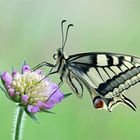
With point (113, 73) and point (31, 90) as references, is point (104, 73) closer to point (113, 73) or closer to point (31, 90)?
point (113, 73)

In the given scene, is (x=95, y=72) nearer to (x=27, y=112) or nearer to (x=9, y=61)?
(x=27, y=112)

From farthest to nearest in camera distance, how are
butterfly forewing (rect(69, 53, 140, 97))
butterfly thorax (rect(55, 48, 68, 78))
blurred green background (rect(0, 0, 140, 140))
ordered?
1. blurred green background (rect(0, 0, 140, 140))
2. butterfly thorax (rect(55, 48, 68, 78))
3. butterfly forewing (rect(69, 53, 140, 97))

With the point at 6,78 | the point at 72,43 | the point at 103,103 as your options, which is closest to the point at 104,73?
the point at 103,103

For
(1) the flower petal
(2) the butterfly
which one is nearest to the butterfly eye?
(2) the butterfly

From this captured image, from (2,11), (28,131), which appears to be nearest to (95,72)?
(28,131)

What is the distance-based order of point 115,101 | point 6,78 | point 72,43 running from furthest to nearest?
1. point 72,43
2. point 115,101
3. point 6,78

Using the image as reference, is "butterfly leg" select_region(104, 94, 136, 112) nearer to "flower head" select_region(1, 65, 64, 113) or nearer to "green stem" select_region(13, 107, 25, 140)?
"flower head" select_region(1, 65, 64, 113)
